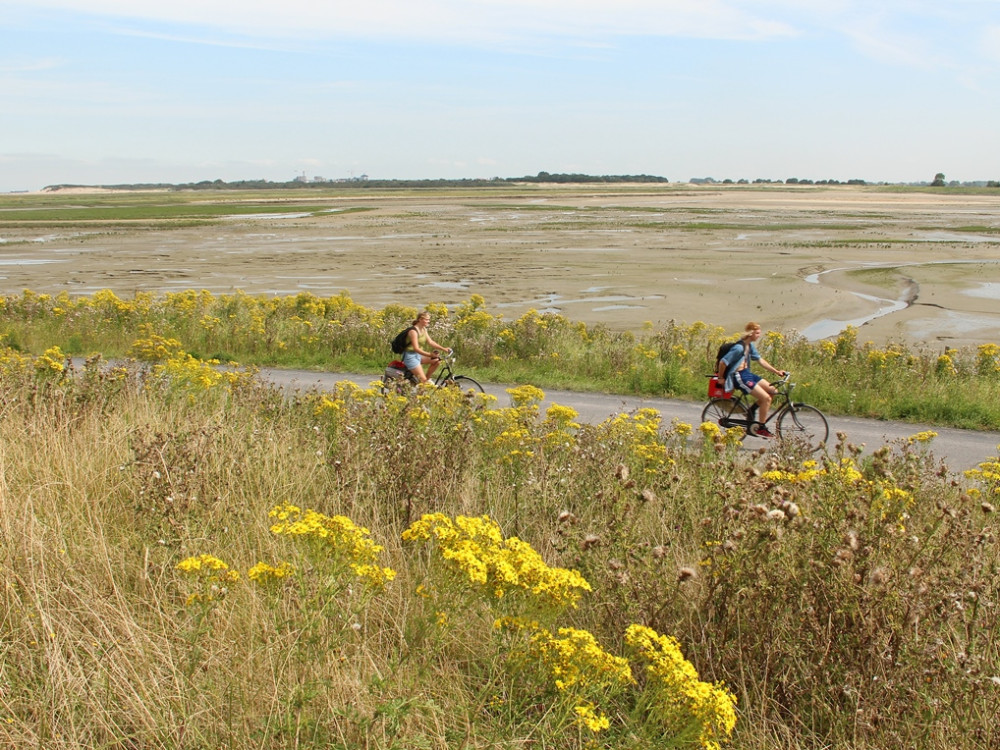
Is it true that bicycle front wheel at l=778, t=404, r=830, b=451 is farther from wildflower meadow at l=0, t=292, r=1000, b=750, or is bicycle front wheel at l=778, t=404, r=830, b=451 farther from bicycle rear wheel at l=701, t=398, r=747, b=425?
wildflower meadow at l=0, t=292, r=1000, b=750

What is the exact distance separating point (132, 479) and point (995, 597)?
4.67 meters

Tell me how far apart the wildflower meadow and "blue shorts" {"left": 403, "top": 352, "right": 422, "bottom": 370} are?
242 inches

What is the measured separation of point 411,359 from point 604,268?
2327 centimetres

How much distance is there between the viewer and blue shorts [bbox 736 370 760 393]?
11023 mm

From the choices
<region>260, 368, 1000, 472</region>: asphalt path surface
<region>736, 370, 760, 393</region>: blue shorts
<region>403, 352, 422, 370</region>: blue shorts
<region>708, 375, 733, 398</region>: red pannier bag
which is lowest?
<region>260, 368, 1000, 472</region>: asphalt path surface

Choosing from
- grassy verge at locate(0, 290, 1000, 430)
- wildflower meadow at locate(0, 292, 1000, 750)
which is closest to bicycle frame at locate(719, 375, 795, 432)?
grassy verge at locate(0, 290, 1000, 430)

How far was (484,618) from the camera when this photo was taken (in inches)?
146

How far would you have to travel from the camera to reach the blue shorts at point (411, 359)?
12.0m

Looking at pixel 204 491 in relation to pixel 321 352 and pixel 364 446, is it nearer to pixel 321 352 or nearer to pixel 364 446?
pixel 364 446

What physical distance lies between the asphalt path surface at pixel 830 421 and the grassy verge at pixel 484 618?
17.5ft

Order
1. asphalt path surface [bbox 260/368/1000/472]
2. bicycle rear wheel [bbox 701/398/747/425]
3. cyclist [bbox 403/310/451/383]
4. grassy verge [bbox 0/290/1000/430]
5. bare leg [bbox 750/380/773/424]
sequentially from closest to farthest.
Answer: asphalt path surface [bbox 260/368/1000/472] < bare leg [bbox 750/380/773/424] < bicycle rear wheel [bbox 701/398/747/425] < cyclist [bbox 403/310/451/383] < grassy verge [bbox 0/290/1000/430]

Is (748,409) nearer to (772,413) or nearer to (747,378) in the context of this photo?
(772,413)

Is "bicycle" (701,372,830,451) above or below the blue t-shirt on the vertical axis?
below

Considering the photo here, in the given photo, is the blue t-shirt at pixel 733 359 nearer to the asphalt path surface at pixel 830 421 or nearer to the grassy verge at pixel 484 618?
the asphalt path surface at pixel 830 421
